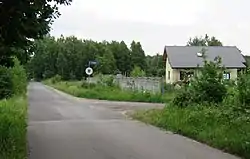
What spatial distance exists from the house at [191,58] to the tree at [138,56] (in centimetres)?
4271

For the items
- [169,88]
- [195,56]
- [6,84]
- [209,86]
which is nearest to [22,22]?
[209,86]

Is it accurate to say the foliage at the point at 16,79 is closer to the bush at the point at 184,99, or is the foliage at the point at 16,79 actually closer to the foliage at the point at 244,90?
the bush at the point at 184,99

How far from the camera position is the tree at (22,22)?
11117 millimetres

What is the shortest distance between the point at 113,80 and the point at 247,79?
41009 millimetres

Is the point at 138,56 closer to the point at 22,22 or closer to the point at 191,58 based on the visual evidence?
the point at 191,58

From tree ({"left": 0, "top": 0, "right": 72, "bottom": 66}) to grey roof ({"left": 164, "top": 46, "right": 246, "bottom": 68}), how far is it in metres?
53.1

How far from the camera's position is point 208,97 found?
21.5 m

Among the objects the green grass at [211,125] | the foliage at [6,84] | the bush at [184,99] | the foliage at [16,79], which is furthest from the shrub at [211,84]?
the foliage at [6,84]

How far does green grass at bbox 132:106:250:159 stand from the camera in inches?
510

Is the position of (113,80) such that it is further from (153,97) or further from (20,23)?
(20,23)

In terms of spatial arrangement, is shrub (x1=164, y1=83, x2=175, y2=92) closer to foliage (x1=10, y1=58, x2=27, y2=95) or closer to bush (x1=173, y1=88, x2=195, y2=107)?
foliage (x1=10, y1=58, x2=27, y2=95)

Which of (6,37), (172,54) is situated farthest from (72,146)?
(172,54)

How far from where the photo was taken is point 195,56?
228ft

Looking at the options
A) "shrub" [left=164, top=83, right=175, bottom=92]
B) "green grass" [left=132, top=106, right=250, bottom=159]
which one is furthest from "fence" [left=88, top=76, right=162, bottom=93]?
"green grass" [left=132, top=106, right=250, bottom=159]
